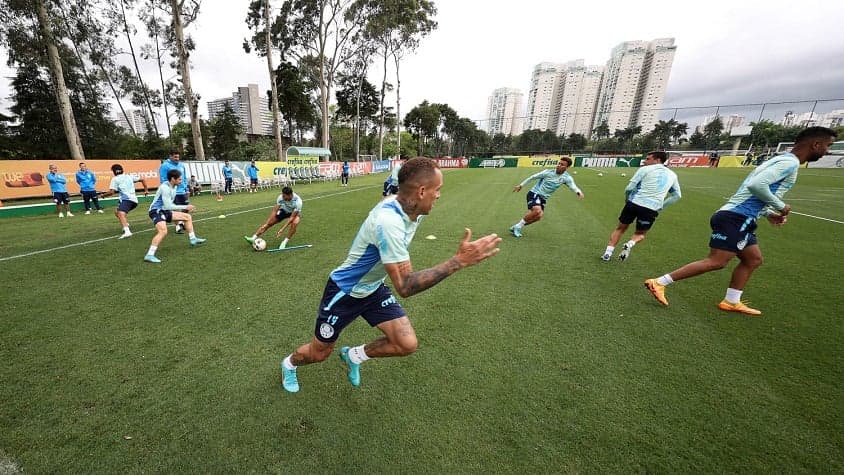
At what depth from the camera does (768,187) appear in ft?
11.6

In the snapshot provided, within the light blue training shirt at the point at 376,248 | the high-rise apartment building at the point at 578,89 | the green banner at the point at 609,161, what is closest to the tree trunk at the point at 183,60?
the light blue training shirt at the point at 376,248

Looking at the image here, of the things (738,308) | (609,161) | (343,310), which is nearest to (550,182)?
(738,308)

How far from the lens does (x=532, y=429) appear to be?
7.63 ft

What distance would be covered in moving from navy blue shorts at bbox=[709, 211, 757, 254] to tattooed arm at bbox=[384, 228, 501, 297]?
12.2ft

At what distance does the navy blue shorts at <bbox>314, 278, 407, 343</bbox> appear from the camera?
2354mm

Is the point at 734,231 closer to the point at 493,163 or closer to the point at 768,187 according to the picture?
the point at 768,187

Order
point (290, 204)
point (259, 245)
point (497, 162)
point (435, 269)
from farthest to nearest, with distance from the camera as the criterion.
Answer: point (497, 162), point (290, 204), point (259, 245), point (435, 269)

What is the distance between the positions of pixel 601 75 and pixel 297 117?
80.6m

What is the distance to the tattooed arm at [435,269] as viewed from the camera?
1833mm

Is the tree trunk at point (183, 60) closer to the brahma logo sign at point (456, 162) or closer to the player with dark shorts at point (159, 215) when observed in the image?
the player with dark shorts at point (159, 215)

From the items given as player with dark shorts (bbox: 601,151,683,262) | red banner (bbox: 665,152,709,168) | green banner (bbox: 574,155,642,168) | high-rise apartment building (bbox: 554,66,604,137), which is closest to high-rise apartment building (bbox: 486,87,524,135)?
high-rise apartment building (bbox: 554,66,604,137)

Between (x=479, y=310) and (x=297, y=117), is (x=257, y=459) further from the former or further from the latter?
(x=297, y=117)

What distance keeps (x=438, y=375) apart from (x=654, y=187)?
5228 mm

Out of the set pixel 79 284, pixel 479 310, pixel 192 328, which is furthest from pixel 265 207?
pixel 479 310
